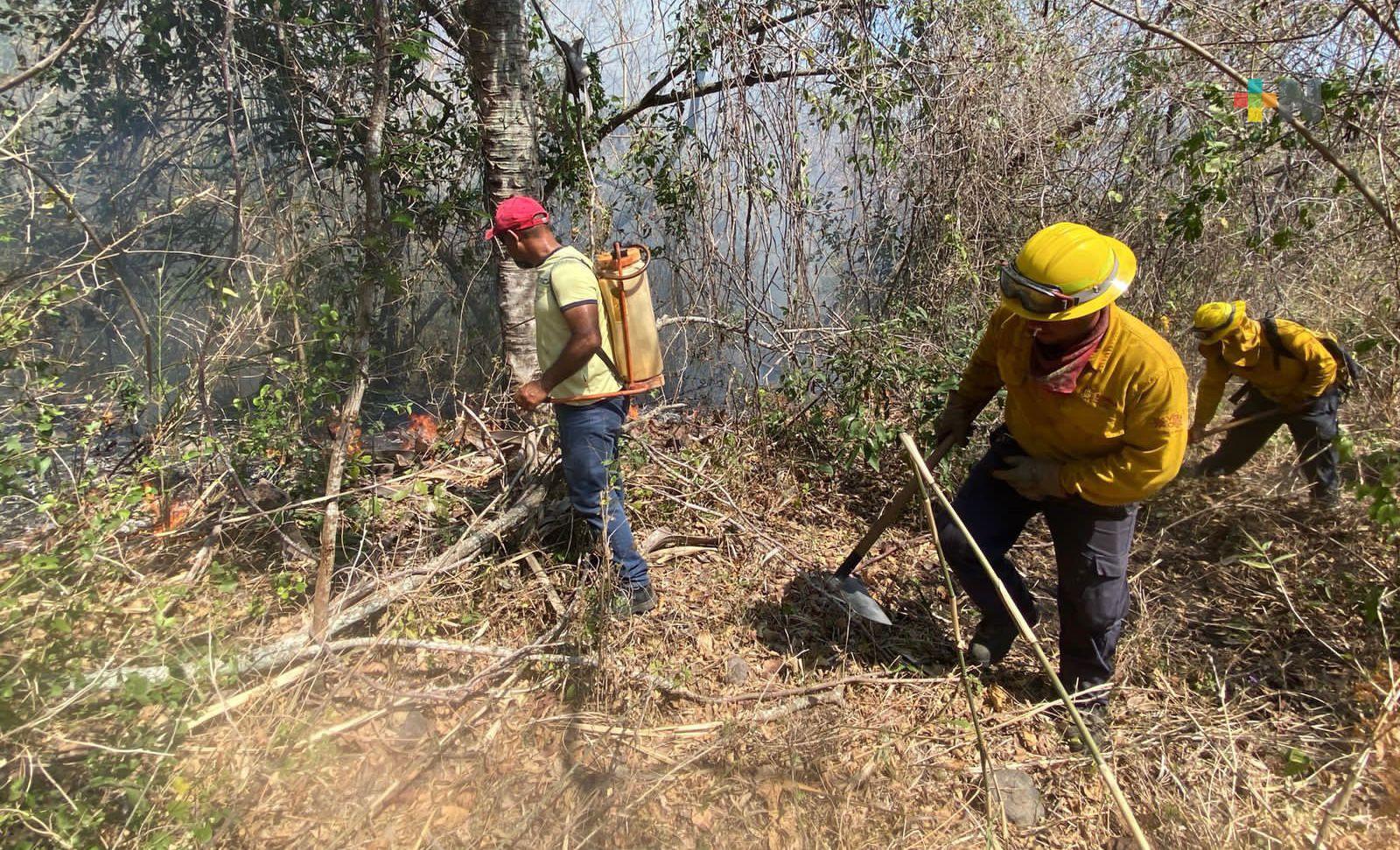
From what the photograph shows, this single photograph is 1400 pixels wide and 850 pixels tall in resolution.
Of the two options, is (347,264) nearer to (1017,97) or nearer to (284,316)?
(284,316)

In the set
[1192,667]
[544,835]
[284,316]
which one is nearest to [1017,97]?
[1192,667]

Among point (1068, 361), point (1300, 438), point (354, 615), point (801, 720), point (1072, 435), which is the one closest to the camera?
point (1068, 361)

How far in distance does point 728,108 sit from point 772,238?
2.54 feet

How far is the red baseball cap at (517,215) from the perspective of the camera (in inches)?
107

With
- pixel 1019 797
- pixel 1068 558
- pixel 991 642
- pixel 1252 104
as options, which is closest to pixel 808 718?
pixel 1019 797

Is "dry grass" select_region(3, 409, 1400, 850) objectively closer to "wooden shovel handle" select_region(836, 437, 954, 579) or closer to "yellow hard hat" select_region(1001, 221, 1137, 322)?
"wooden shovel handle" select_region(836, 437, 954, 579)

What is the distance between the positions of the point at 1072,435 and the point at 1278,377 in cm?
210

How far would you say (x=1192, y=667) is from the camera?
278cm

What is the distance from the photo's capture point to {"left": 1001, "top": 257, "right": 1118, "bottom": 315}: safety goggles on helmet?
1953 mm

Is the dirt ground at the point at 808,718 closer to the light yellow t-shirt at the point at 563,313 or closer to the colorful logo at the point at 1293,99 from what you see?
the light yellow t-shirt at the point at 563,313

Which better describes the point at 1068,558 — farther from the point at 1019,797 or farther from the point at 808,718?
the point at 808,718

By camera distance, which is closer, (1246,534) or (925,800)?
(925,800)

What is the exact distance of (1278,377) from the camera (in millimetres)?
3439

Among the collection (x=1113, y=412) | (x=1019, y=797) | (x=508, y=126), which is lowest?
(x=1019, y=797)
